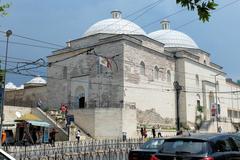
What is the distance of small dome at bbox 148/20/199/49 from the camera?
50406 mm

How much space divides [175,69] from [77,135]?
21449mm

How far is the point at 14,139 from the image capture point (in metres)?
26.9

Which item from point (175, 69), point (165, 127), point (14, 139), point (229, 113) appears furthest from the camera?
point (229, 113)

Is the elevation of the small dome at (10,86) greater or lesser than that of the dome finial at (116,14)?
lesser

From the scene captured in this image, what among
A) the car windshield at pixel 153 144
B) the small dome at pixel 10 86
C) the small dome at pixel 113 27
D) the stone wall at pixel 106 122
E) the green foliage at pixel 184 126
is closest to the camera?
the car windshield at pixel 153 144

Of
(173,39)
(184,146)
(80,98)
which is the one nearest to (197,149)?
(184,146)

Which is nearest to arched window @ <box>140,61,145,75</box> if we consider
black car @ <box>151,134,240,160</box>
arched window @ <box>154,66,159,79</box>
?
arched window @ <box>154,66,159,79</box>

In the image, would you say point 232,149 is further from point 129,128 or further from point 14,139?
point 129,128

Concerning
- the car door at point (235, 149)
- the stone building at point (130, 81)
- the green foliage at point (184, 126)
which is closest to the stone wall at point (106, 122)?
the stone building at point (130, 81)

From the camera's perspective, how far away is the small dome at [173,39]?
50.4 meters

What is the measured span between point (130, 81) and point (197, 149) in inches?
1172

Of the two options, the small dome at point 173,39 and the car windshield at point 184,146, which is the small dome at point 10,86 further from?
the car windshield at point 184,146

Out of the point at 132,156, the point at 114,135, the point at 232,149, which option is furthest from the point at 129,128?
the point at 232,149

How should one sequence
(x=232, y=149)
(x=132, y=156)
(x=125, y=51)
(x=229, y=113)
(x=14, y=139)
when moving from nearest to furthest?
(x=232, y=149)
(x=132, y=156)
(x=14, y=139)
(x=125, y=51)
(x=229, y=113)
